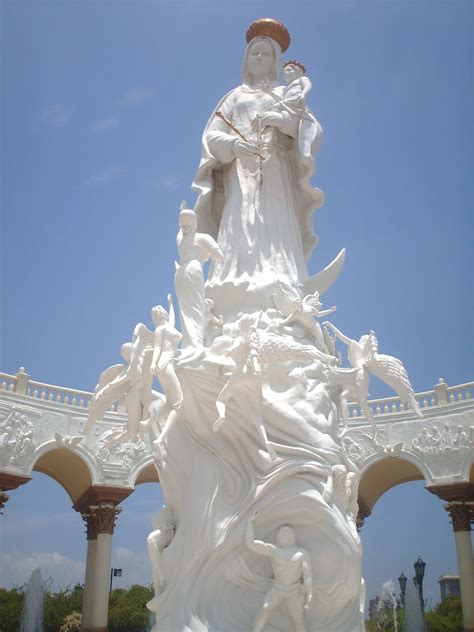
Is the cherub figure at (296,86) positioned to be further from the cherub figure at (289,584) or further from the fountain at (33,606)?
the fountain at (33,606)

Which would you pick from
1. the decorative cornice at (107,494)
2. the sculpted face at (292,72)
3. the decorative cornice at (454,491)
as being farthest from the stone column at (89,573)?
the sculpted face at (292,72)

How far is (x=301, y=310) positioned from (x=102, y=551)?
13.0 metres

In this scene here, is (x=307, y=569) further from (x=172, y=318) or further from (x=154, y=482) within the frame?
(x=154, y=482)

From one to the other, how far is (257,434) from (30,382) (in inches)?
494

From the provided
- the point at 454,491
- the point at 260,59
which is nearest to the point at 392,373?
the point at 260,59

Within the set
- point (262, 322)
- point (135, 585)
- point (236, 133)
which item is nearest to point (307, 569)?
point (262, 322)

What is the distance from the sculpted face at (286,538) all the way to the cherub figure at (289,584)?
5 centimetres

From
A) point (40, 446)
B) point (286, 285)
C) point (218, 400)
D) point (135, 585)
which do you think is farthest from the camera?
point (135, 585)

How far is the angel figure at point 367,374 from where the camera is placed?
6.88 m

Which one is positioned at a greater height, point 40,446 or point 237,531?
point 40,446

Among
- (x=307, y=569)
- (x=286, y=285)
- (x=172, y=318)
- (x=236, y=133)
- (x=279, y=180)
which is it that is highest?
(x=236, y=133)

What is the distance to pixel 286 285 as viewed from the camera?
7.42 metres

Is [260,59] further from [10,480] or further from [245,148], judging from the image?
[10,480]

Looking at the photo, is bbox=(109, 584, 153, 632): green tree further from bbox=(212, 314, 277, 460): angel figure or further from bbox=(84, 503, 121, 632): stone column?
bbox=(212, 314, 277, 460): angel figure
